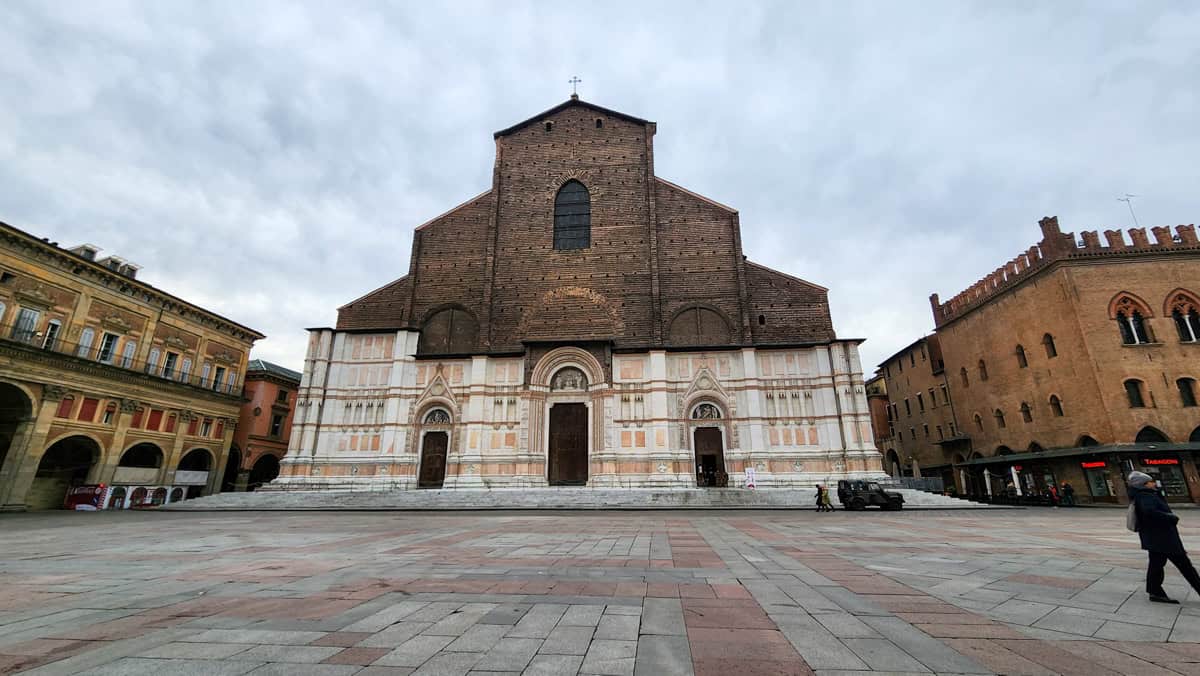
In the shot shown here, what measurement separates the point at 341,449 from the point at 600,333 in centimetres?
1434

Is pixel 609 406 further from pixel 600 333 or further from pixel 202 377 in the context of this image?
pixel 202 377

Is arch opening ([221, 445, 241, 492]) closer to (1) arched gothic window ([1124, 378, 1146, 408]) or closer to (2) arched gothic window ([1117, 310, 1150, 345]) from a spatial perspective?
(1) arched gothic window ([1124, 378, 1146, 408])

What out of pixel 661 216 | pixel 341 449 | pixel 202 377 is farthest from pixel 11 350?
pixel 661 216

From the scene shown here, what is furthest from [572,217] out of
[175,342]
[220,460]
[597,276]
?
[220,460]

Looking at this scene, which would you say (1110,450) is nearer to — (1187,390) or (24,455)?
(1187,390)

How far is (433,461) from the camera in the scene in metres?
25.5

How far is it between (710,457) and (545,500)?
8.65 meters

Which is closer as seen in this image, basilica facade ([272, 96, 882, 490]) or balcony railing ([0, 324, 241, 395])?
balcony railing ([0, 324, 241, 395])

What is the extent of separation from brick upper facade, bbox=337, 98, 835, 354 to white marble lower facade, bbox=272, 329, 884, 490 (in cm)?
124

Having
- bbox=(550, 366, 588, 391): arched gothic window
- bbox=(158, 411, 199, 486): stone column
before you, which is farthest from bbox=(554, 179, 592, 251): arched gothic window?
bbox=(158, 411, 199, 486): stone column

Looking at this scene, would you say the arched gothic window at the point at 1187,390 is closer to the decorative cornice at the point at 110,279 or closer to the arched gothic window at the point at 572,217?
the arched gothic window at the point at 572,217

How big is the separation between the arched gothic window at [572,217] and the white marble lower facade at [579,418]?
6.85 m

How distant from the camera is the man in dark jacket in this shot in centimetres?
461

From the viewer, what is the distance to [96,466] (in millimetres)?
23953
